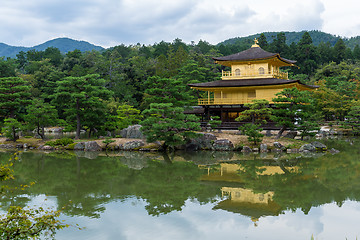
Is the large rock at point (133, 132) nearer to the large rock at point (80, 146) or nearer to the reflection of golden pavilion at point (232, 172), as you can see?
the large rock at point (80, 146)

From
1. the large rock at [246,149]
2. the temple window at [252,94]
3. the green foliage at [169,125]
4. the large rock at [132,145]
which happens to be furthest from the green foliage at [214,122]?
the large rock at [132,145]

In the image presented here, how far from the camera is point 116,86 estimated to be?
128 feet

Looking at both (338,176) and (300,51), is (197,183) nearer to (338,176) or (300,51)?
(338,176)

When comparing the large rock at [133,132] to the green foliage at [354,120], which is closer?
the large rock at [133,132]

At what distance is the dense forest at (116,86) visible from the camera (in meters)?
24.3

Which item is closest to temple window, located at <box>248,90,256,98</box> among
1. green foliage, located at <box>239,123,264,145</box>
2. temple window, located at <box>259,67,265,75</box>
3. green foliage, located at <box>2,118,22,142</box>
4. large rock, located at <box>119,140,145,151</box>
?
temple window, located at <box>259,67,265,75</box>

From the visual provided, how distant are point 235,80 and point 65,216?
2327 centimetres

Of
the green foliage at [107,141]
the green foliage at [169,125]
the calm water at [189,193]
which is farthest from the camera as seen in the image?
the green foliage at [107,141]

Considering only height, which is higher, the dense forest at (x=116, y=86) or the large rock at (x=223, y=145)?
the dense forest at (x=116, y=86)

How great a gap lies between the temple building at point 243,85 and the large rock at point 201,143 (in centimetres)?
484

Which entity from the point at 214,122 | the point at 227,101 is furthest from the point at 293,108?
the point at 227,101

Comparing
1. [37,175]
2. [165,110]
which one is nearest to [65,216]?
[37,175]

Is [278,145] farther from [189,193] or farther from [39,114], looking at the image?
[39,114]

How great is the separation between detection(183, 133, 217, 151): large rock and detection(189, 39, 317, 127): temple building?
191 inches
